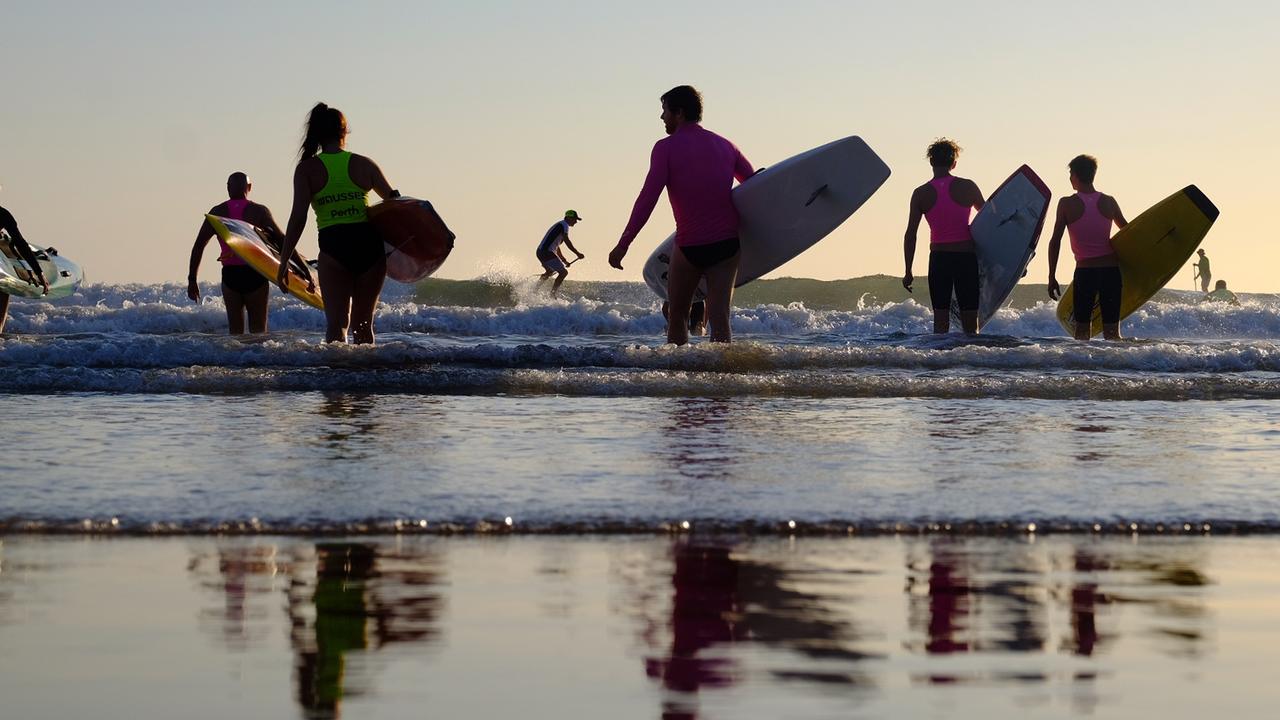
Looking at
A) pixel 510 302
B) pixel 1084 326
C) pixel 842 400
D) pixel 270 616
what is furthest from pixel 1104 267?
pixel 510 302

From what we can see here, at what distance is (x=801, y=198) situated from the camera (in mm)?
10852

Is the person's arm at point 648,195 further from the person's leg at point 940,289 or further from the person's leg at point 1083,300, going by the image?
the person's leg at point 1083,300

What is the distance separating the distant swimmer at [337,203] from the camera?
9109 mm

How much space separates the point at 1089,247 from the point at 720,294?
4.00 metres

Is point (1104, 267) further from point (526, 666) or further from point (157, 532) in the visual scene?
point (526, 666)

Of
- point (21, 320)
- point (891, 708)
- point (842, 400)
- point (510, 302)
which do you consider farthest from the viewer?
point (510, 302)

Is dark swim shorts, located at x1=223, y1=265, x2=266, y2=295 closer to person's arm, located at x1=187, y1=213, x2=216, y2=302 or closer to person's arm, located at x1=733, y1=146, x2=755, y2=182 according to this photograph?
person's arm, located at x1=187, y1=213, x2=216, y2=302

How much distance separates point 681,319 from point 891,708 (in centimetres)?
743

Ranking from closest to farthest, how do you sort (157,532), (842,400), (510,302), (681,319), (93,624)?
1. (93,624)
2. (157,532)
3. (842,400)
4. (681,319)
5. (510,302)

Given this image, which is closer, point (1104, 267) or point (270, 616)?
point (270, 616)

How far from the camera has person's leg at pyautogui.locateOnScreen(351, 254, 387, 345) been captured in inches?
370

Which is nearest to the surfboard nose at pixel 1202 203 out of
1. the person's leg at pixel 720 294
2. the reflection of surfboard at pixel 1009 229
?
the reflection of surfboard at pixel 1009 229

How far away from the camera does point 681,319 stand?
9.90 metres

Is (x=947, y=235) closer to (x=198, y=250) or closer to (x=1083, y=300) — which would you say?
(x=1083, y=300)
